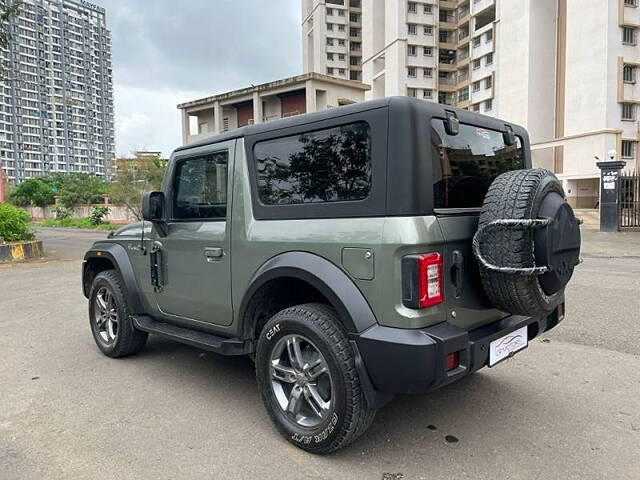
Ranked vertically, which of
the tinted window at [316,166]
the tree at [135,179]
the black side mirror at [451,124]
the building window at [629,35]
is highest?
the building window at [629,35]

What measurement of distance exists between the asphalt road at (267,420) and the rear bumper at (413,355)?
0.55m

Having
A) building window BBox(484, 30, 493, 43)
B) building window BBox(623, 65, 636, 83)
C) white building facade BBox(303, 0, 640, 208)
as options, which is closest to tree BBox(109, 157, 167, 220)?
white building facade BBox(303, 0, 640, 208)

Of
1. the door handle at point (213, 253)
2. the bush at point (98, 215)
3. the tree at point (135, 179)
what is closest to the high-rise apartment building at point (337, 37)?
the bush at point (98, 215)

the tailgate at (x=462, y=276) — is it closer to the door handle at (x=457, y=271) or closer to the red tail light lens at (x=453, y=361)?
the door handle at (x=457, y=271)

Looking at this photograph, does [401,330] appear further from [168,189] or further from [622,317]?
[622,317]

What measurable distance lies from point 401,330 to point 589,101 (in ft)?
130

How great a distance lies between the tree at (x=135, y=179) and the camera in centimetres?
3142

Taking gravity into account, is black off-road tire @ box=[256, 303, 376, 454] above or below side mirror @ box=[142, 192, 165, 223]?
below

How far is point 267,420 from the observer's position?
319 cm

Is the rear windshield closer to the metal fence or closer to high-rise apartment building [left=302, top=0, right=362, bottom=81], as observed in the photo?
the metal fence

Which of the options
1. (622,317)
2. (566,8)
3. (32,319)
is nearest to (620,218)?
(622,317)

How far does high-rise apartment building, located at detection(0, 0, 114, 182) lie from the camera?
350 ft

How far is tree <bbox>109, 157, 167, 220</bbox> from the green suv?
98.2 ft

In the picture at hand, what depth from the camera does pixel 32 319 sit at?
627 cm
